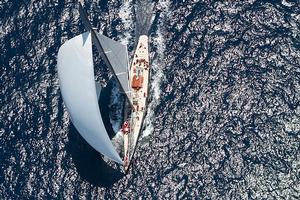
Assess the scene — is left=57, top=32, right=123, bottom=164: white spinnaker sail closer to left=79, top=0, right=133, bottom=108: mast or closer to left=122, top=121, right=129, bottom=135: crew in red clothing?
left=79, top=0, right=133, bottom=108: mast

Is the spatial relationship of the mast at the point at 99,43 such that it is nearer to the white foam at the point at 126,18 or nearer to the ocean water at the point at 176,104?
the ocean water at the point at 176,104

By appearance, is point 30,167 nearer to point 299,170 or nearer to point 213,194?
point 213,194

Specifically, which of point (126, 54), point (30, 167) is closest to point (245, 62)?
point (126, 54)

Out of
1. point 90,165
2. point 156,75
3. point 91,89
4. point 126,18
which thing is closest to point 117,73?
point 91,89

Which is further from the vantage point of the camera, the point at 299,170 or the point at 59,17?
the point at 59,17

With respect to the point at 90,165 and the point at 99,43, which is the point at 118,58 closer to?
the point at 99,43

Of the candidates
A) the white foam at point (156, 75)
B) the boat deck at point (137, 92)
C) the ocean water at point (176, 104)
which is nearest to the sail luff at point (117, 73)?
the boat deck at point (137, 92)
